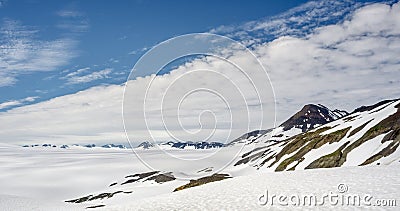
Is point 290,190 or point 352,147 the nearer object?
point 290,190

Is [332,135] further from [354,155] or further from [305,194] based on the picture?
[305,194]

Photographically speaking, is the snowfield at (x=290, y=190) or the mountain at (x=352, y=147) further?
the mountain at (x=352, y=147)

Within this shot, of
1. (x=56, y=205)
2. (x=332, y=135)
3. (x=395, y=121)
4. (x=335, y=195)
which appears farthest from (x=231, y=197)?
(x=332, y=135)

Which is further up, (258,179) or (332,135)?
(332,135)

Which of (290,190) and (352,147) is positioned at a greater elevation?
(352,147)

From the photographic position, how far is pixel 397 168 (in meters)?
28.7

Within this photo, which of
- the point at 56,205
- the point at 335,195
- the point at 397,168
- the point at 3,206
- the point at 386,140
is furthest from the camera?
the point at 386,140

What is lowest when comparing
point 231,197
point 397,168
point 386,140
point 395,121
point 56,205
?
point 56,205

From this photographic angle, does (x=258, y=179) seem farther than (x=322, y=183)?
Yes

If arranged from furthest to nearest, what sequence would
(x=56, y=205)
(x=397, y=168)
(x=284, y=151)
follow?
(x=284, y=151) < (x=56, y=205) < (x=397, y=168)

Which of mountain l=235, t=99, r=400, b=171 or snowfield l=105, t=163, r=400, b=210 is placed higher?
mountain l=235, t=99, r=400, b=171

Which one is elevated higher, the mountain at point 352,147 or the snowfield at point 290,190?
the mountain at point 352,147

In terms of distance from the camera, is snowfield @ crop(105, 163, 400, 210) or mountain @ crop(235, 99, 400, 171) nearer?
snowfield @ crop(105, 163, 400, 210)

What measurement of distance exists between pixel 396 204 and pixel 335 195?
381cm
